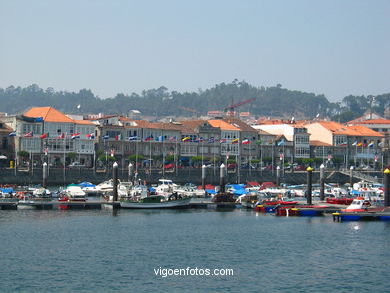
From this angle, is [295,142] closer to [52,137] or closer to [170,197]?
[52,137]

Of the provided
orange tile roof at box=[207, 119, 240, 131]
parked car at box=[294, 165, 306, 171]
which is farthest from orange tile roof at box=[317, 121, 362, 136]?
orange tile roof at box=[207, 119, 240, 131]

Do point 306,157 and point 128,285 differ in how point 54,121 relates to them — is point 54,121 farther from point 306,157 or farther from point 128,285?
point 128,285

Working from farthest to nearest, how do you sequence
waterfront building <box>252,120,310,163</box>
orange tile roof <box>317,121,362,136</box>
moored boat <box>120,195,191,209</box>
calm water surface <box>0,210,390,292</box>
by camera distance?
orange tile roof <box>317,121,362,136</box> → waterfront building <box>252,120,310,163</box> → moored boat <box>120,195,191,209</box> → calm water surface <box>0,210,390,292</box>

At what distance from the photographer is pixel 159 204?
8450 centimetres

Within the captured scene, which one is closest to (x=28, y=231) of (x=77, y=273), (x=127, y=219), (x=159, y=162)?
(x=127, y=219)

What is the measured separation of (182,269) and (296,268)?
690cm

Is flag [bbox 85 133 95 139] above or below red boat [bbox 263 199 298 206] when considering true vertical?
above

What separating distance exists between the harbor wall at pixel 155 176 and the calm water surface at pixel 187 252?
122 ft

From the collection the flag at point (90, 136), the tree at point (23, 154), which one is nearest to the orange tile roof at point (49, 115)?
the flag at point (90, 136)

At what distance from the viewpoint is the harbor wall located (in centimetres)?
11519

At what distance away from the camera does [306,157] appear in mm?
162000

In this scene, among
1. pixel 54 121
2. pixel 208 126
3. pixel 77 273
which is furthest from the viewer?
pixel 208 126

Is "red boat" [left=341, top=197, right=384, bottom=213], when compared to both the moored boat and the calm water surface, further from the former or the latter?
the moored boat

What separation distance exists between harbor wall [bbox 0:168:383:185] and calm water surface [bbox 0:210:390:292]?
122 feet
